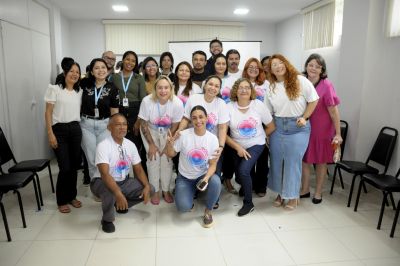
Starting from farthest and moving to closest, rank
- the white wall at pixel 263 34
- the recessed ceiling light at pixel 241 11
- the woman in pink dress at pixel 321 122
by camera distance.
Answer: the white wall at pixel 263 34, the recessed ceiling light at pixel 241 11, the woman in pink dress at pixel 321 122

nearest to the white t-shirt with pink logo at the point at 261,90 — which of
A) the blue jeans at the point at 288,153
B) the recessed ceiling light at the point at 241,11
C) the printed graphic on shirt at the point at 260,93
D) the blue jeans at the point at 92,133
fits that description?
the printed graphic on shirt at the point at 260,93

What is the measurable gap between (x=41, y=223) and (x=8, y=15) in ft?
8.45

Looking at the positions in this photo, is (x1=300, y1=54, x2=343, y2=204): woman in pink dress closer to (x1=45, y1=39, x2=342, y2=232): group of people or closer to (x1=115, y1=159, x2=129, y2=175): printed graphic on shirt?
(x1=45, y1=39, x2=342, y2=232): group of people

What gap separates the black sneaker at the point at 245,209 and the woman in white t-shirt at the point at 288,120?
348 millimetres

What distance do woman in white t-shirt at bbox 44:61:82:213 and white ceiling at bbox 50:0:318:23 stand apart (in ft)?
9.89

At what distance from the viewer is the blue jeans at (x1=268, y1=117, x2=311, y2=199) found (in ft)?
9.52

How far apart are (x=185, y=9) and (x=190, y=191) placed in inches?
172

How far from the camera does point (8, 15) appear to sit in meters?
3.63

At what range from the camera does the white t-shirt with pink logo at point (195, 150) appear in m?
2.71

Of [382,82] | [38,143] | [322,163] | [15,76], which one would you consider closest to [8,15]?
[15,76]

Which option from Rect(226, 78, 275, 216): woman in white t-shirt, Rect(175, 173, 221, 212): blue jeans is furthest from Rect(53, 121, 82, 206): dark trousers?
Rect(226, 78, 275, 216): woman in white t-shirt

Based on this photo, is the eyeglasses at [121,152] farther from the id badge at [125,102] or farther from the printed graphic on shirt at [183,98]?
the printed graphic on shirt at [183,98]

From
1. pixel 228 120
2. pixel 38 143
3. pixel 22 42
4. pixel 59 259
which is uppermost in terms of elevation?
pixel 22 42

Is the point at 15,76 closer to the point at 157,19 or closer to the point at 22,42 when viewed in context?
the point at 22,42
